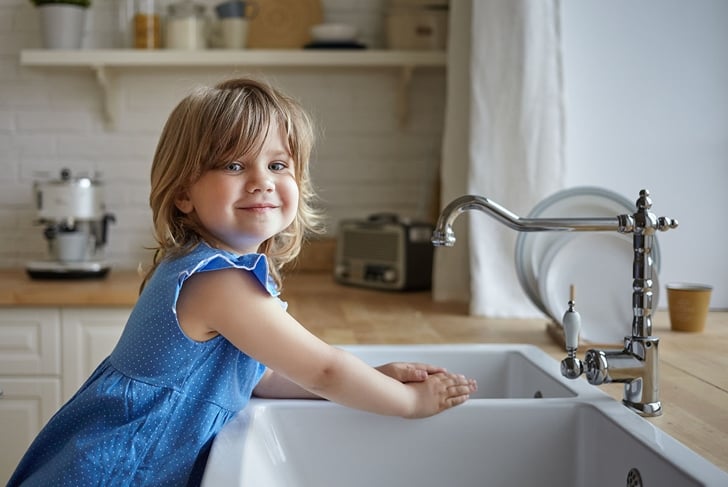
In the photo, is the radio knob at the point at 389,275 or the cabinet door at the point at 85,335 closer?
the cabinet door at the point at 85,335

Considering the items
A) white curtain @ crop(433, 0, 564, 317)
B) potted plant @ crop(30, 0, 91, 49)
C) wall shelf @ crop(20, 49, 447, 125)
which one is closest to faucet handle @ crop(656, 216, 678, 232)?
white curtain @ crop(433, 0, 564, 317)

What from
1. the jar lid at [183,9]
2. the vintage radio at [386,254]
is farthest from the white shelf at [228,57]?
the vintage radio at [386,254]

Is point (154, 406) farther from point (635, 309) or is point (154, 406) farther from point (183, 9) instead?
point (183, 9)

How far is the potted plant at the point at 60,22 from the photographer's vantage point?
2.76m

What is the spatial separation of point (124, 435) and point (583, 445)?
0.58m

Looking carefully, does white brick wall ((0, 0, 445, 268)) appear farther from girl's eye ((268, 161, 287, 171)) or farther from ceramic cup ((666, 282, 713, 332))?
girl's eye ((268, 161, 287, 171))

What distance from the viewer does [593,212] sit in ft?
5.74

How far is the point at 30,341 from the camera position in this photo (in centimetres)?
240

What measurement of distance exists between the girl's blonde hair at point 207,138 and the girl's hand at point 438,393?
346 mm

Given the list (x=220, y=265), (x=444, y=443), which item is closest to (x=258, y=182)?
(x=220, y=265)

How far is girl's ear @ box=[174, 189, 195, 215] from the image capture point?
3.87ft

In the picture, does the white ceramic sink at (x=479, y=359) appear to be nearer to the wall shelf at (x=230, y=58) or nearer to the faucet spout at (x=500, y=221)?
the faucet spout at (x=500, y=221)

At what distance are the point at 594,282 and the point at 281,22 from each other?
5.26 ft

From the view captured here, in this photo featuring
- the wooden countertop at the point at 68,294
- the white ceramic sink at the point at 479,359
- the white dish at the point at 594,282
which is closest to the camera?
the white ceramic sink at the point at 479,359
